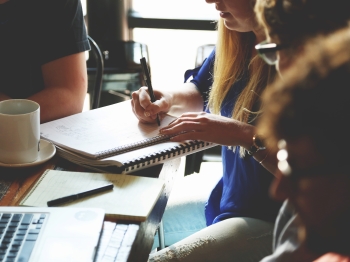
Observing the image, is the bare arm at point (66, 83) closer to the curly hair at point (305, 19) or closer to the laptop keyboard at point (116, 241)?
the laptop keyboard at point (116, 241)

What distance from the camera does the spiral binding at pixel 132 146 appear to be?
1075mm

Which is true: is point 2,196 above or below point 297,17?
→ below

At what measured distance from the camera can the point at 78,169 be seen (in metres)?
1.08

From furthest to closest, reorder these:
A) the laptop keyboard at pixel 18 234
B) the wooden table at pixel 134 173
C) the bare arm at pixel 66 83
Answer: the bare arm at pixel 66 83, the wooden table at pixel 134 173, the laptop keyboard at pixel 18 234

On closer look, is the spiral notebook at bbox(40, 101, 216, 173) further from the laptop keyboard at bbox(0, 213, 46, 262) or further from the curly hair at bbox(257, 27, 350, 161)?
the curly hair at bbox(257, 27, 350, 161)

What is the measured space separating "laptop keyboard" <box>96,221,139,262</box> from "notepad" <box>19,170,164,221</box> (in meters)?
0.03

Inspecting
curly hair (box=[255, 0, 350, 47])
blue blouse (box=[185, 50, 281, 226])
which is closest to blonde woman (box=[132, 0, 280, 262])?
blue blouse (box=[185, 50, 281, 226])

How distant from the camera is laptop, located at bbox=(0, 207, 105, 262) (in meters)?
0.75

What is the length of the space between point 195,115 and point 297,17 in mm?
603

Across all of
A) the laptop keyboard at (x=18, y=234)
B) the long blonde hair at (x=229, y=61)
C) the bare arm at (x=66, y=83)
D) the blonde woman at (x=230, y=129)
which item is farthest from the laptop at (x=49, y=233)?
the long blonde hair at (x=229, y=61)

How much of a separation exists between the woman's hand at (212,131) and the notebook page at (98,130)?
0.07 meters

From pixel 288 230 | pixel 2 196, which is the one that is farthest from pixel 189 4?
pixel 288 230

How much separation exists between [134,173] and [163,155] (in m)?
0.08

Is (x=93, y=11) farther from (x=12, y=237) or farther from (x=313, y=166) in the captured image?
(x=313, y=166)
